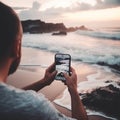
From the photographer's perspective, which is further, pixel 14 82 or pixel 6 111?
pixel 14 82

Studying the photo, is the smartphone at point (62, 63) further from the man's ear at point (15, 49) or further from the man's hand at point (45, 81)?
the man's ear at point (15, 49)

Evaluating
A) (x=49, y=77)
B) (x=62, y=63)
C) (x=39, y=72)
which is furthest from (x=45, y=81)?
(x=39, y=72)

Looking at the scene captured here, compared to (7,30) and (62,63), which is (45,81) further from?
(7,30)

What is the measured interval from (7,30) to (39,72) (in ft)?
6.75

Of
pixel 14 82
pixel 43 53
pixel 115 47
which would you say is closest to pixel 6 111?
pixel 115 47

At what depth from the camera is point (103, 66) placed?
9.35ft

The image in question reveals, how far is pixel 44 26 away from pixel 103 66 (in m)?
0.85

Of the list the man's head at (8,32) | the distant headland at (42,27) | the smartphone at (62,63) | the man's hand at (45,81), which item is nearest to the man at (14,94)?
the man's head at (8,32)

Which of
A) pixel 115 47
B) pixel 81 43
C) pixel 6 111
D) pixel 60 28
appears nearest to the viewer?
pixel 6 111

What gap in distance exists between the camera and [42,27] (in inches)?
129

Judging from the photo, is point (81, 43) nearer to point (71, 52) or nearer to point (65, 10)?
point (71, 52)

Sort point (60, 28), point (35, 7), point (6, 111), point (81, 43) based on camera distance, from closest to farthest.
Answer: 1. point (6, 111)
2. point (81, 43)
3. point (60, 28)
4. point (35, 7)

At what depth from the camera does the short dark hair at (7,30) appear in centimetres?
104

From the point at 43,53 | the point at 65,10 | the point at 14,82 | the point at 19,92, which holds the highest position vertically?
the point at 65,10
